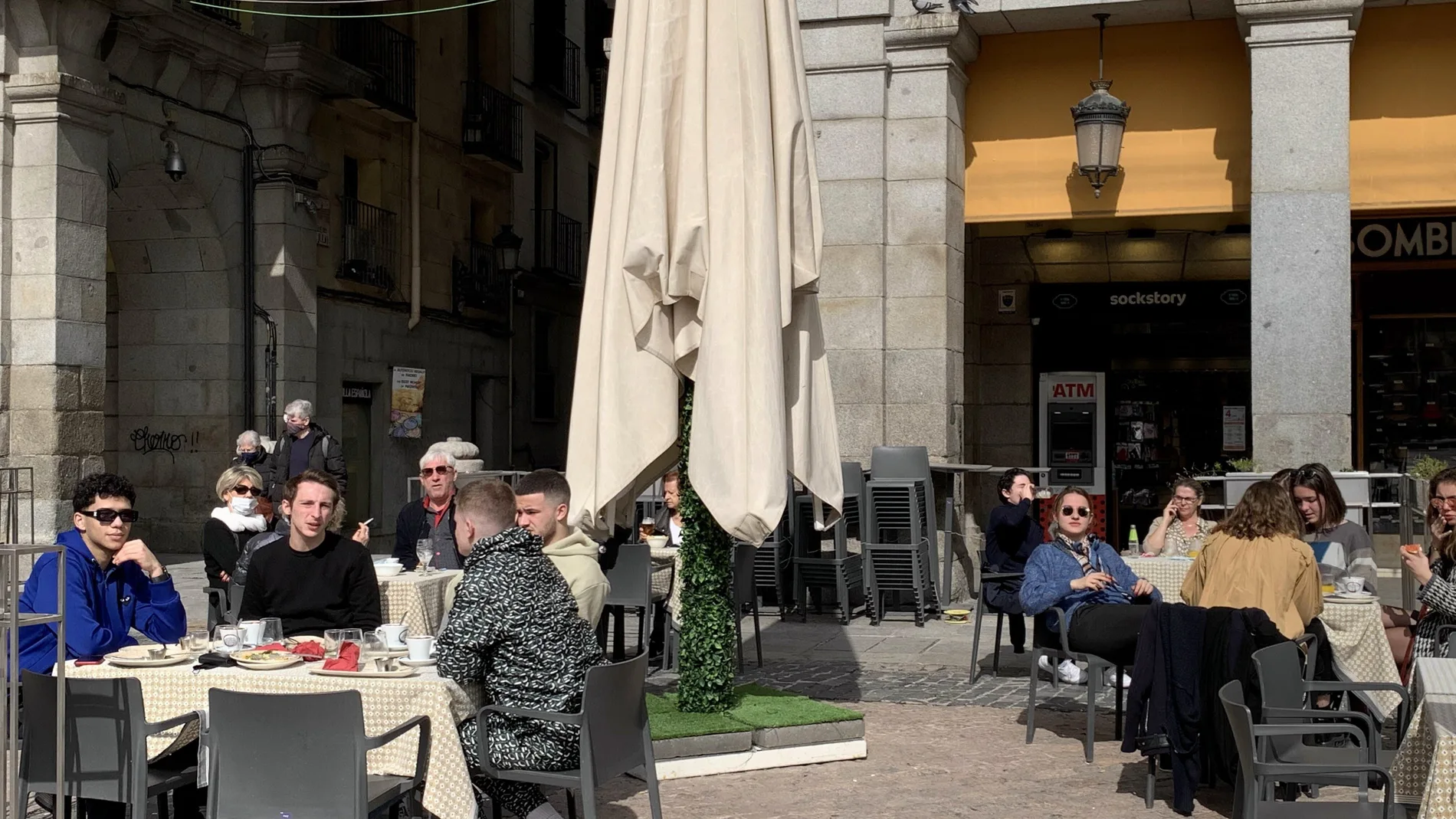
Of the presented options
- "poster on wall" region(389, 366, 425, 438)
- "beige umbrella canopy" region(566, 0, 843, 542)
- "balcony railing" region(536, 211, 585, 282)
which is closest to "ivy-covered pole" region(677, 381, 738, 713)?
"beige umbrella canopy" region(566, 0, 843, 542)

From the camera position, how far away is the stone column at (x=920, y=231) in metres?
12.7

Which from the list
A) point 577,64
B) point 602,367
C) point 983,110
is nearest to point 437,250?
point 577,64

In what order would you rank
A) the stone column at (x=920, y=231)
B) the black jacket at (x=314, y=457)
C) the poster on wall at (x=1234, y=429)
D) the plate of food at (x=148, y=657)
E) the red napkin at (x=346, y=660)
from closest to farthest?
1. the red napkin at (x=346, y=660)
2. the plate of food at (x=148, y=657)
3. the black jacket at (x=314, y=457)
4. the stone column at (x=920, y=231)
5. the poster on wall at (x=1234, y=429)

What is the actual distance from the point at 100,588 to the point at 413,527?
3.36m

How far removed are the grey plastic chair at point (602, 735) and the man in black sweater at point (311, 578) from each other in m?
1.63

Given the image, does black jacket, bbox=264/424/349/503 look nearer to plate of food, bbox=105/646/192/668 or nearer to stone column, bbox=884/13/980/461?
stone column, bbox=884/13/980/461

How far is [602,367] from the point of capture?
23.3ft

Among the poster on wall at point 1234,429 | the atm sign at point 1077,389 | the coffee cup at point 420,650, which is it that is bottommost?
the coffee cup at point 420,650

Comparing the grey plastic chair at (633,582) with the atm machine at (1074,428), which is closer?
the grey plastic chair at (633,582)

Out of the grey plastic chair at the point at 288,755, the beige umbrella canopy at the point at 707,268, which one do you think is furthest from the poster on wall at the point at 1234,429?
the grey plastic chair at the point at 288,755

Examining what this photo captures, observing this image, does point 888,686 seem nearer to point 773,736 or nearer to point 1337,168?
point 773,736

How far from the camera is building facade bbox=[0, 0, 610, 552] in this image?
585 inches

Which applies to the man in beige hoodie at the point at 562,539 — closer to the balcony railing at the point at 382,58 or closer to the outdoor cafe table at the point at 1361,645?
the outdoor cafe table at the point at 1361,645

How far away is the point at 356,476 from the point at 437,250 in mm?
3977
